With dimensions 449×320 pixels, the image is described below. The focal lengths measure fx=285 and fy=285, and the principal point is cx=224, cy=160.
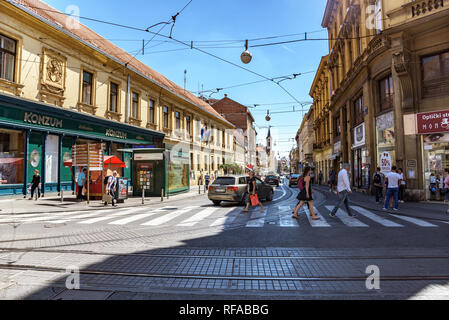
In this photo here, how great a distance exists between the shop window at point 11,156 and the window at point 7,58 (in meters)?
2.75

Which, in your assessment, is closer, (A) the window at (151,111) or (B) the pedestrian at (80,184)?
(B) the pedestrian at (80,184)

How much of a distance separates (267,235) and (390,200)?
7.75 meters

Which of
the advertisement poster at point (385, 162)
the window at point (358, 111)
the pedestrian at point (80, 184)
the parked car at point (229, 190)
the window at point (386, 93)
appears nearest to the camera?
the parked car at point (229, 190)

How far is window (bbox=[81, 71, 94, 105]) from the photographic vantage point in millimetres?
18531

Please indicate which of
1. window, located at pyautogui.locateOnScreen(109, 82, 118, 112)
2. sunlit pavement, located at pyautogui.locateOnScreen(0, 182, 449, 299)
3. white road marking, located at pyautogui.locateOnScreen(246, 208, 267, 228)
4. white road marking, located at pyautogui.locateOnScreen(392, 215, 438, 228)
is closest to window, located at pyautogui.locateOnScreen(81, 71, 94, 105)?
window, located at pyautogui.locateOnScreen(109, 82, 118, 112)

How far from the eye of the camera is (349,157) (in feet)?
78.7

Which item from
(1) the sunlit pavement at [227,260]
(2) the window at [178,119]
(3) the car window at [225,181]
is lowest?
(1) the sunlit pavement at [227,260]

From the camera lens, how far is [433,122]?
13.8 m

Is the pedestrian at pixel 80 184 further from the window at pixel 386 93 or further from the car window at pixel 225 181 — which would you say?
the window at pixel 386 93

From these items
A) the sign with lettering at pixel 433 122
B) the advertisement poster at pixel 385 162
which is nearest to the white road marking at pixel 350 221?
the sign with lettering at pixel 433 122

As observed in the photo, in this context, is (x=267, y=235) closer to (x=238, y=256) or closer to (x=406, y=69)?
(x=238, y=256)

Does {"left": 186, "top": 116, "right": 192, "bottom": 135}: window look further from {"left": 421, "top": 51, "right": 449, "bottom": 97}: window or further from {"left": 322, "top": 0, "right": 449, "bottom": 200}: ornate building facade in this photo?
{"left": 421, "top": 51, "right": 449, "bottom": 97}: window

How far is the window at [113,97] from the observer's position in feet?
68.3
